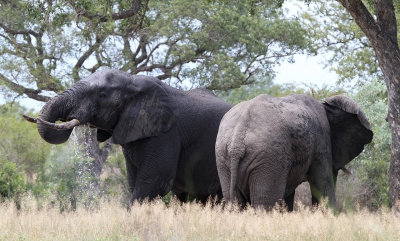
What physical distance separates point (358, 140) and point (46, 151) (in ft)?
68.4

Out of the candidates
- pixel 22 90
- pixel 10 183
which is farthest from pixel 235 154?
pixel 22 90

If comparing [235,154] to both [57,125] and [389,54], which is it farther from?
[389,54]

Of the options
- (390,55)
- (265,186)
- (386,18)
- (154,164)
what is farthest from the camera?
(154,164)

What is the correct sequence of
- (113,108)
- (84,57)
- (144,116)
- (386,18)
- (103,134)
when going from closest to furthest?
1. (386,18)
2. (113,108)
3. (144,116)
4. (103,134)
5. (84,57)

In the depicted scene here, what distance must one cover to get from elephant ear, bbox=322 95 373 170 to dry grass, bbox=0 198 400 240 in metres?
3.12

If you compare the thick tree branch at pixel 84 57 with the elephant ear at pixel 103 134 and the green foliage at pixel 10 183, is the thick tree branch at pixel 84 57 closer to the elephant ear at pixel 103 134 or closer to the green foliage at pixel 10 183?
the green foliage at pixel 10 183

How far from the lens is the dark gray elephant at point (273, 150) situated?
10.1 metres

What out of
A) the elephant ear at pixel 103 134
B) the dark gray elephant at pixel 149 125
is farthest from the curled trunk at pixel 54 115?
the elephant ear at pixel 103 134

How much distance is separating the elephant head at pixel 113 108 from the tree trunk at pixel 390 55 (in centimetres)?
342

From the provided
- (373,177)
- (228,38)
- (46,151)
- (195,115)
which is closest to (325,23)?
(228,38)

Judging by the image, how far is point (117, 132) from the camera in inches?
493

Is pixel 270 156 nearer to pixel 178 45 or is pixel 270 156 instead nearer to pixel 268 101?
pixel 268 101

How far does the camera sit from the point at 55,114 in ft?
37.8

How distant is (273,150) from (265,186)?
50cm
